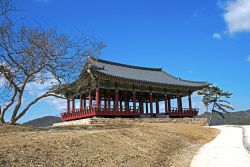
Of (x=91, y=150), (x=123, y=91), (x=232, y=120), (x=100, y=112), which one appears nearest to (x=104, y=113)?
(x=100, y=112)

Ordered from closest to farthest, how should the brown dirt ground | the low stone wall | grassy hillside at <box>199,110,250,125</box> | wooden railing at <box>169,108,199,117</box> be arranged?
the brown dirt ground < the low stone wall < wooden railing at <box>169,108,199,117</box> < grassy hillside at <box>199,110,250,125</box>

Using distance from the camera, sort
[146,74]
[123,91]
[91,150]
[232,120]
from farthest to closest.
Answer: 1. [232,120]
2. [146,74]
3. [123,91]
4. [91,150]

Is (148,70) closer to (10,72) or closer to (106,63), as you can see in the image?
(106,63)

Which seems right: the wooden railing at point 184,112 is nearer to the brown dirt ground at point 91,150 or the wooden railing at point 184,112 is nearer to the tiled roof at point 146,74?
the tiled roof at point 146,74

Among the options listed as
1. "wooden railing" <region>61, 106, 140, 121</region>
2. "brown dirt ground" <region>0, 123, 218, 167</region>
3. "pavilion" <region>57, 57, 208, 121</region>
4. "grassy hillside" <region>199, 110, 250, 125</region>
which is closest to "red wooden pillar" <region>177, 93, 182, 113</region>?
"pavilion" <region>57, 57, 208, 121</region>

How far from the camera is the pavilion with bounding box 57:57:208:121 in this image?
3262 centimetres

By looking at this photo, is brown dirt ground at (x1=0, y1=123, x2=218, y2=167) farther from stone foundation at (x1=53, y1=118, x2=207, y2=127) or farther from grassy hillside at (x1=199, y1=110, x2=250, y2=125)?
grassy hillside at (x1=199, y1=110, x2=250, y2=125)

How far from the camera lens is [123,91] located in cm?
3909

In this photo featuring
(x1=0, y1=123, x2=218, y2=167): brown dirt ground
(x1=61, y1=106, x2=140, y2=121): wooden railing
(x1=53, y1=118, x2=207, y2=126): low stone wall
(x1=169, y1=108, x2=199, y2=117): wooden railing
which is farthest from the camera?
(x1=169, y1=108, x2=199, y2=117): wooden railing

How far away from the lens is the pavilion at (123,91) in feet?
107

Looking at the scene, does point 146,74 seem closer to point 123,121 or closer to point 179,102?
point 179,102

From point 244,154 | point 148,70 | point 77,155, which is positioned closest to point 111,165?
point 77,155

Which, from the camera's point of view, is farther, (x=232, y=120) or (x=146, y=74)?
(x=232, y=120)

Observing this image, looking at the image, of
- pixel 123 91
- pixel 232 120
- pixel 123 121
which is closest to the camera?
pixel 123 121
